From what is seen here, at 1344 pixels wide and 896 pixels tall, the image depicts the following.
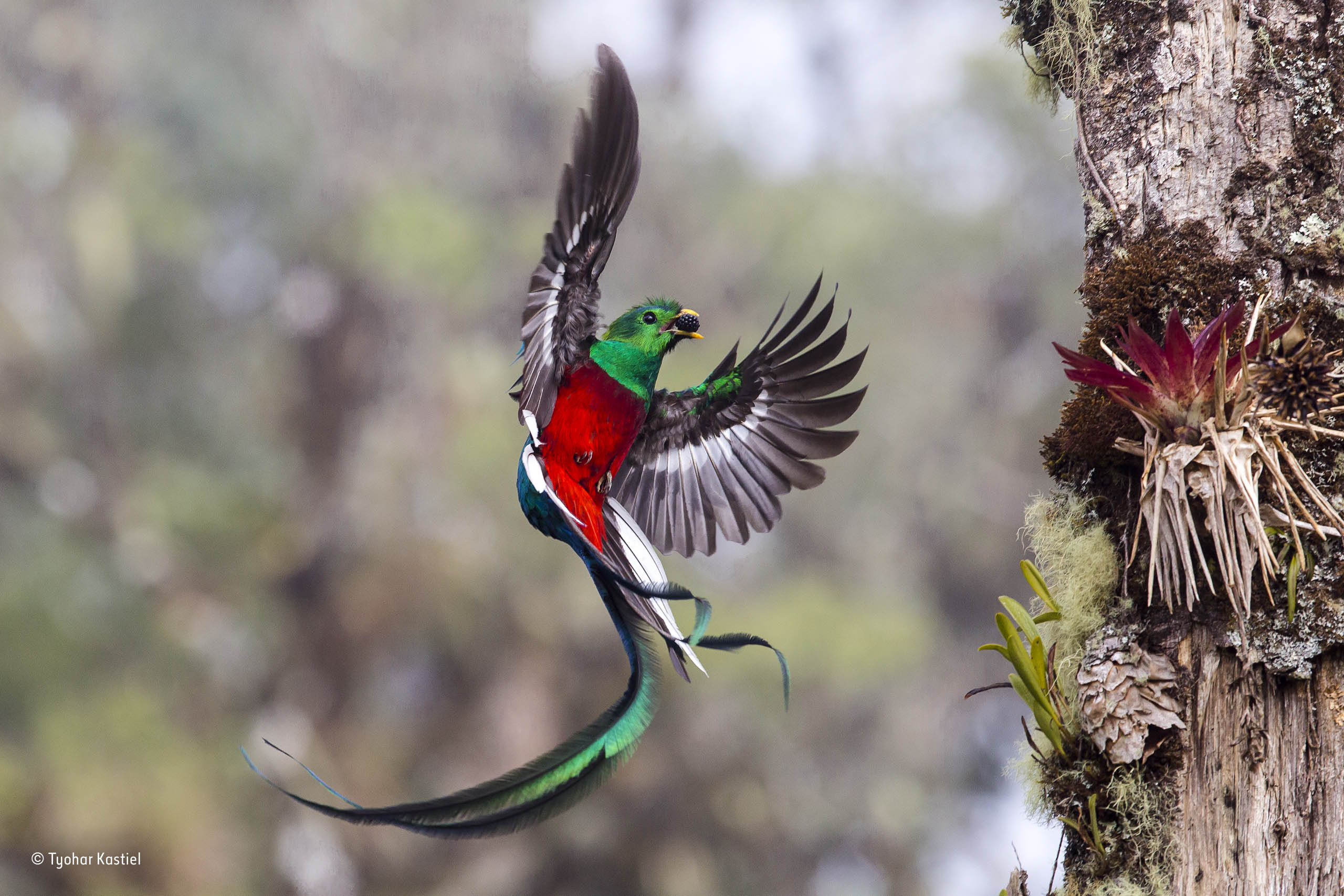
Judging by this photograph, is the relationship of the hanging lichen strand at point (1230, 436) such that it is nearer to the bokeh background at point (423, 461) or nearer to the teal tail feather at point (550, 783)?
the teal tail feather at point (550, 783)

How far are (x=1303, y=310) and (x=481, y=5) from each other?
4.51 m

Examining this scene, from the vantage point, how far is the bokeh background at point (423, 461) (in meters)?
4.38

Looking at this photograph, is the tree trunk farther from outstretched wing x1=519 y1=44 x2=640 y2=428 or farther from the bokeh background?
the bokeh background

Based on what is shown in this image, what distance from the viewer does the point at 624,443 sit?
1.34m

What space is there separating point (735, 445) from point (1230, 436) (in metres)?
0.67

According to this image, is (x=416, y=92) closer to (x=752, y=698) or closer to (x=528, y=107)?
(x=528, y=107)

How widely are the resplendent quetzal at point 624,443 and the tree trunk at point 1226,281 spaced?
0.34m

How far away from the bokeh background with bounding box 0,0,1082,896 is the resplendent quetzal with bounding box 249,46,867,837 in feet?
8.53

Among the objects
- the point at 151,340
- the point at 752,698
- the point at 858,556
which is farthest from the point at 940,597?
the point at 151,340

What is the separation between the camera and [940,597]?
5.06 metres

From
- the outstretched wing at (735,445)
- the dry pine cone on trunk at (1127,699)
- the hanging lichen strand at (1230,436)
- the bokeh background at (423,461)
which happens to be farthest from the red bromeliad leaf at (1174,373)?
the bokeh background at (423,461)

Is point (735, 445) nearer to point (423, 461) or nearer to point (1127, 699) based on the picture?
point (1127, 699)

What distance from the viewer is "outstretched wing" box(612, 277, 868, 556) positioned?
1419 mm

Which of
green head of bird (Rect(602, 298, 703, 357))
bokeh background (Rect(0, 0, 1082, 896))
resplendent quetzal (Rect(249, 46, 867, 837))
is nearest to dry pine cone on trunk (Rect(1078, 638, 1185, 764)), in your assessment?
resplendent quetzal (Rect(249, 46, 867, 837))
